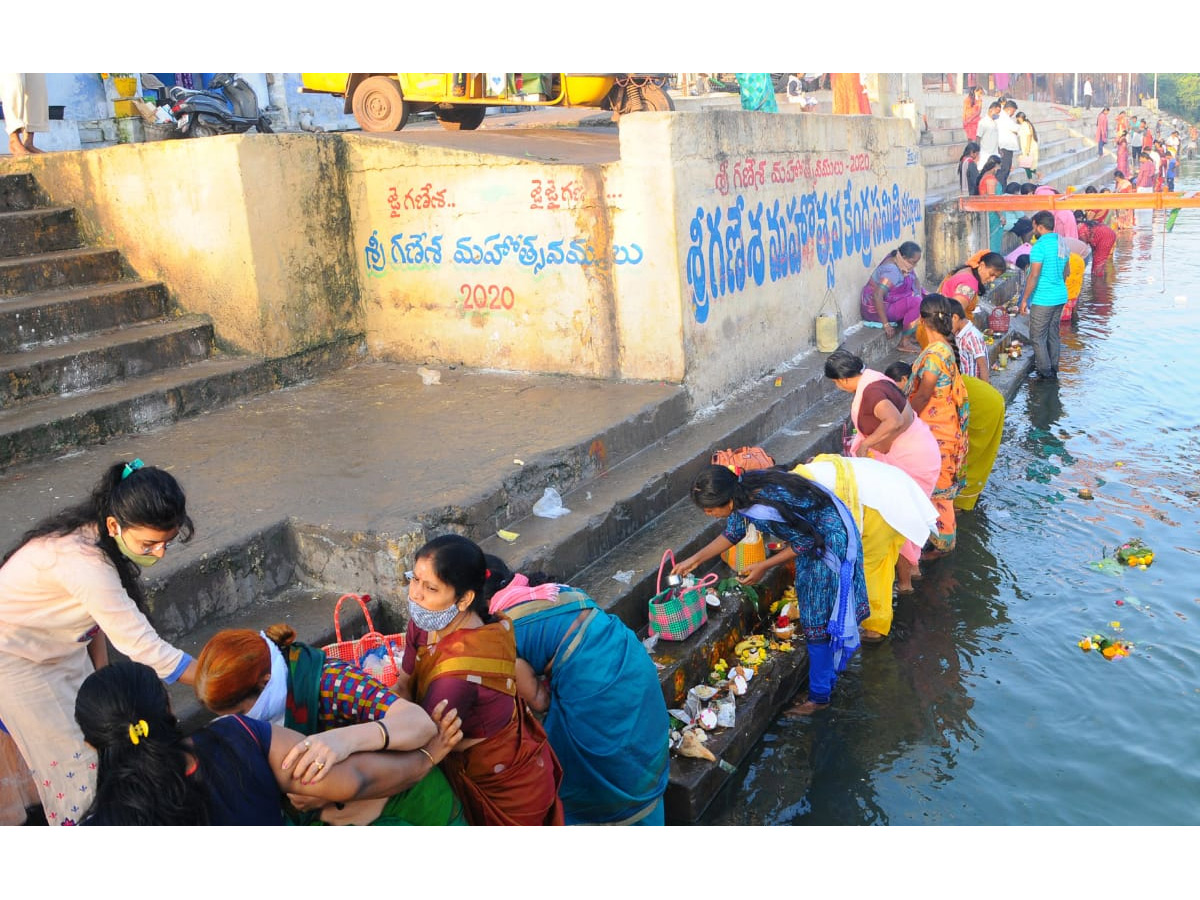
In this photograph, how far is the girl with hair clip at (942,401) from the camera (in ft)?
20.0

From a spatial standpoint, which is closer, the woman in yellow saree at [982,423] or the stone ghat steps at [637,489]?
the stone ghat steps at [637,489]

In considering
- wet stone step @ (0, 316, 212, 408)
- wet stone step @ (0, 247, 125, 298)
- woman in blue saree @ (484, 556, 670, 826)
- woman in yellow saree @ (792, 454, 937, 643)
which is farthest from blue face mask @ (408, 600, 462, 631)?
wet stone step @ (0, 247, 125, 298)

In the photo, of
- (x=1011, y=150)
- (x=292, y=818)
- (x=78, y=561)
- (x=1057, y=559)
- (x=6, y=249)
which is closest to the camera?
(x=292, y=818)

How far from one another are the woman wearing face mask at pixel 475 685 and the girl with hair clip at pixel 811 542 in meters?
1.57

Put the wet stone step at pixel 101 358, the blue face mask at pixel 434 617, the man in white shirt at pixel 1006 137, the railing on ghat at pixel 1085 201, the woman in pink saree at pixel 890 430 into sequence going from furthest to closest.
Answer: the man in white shirt at pixel 1006 137
the railing on ghat at pixel 1085 201
the wet stone step at pixel 101 358
the woman in pink saree at pixel 890 430
the blue face mask at pixel 434 617

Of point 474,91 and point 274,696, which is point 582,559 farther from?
point 474,91

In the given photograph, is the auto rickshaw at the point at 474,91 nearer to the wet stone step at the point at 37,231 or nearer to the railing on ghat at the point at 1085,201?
the wet stone step at the point at 37,231

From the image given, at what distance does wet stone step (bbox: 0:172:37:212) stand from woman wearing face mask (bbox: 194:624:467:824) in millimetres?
5476

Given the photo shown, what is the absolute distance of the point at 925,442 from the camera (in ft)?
18.7

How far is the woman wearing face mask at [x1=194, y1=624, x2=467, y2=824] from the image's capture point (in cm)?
250

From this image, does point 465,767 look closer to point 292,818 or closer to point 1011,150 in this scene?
point 292,818

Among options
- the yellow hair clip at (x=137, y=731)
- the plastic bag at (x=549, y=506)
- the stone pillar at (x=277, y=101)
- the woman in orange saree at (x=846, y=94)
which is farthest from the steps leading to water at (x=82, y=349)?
the woman in orange saree at (x=846, y=94)
